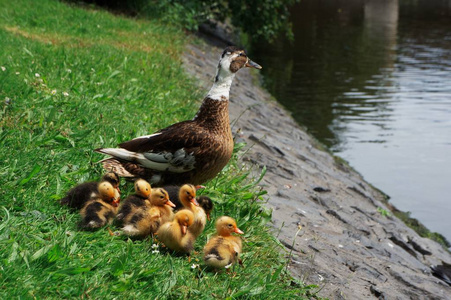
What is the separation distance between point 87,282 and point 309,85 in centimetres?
1779

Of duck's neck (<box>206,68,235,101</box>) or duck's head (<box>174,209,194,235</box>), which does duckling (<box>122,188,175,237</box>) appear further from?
duck's neck (<box>206,68,235,101</box>)

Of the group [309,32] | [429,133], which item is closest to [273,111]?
[429,133]

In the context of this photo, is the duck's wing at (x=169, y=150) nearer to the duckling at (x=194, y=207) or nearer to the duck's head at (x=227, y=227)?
the duckling at (x=194, y=207)

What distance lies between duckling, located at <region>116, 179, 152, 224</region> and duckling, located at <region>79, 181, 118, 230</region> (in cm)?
8

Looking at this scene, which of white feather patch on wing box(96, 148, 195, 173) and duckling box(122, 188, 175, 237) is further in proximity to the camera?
white feather patch on wing box(96, 148, 195, 173)

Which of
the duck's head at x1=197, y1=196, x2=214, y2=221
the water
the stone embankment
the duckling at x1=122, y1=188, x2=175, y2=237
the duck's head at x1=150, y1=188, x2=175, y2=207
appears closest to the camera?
the duckling at x1=122, y1=188, x2=175, y2=237

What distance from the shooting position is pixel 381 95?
64.7 ft

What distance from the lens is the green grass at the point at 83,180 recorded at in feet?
13.8

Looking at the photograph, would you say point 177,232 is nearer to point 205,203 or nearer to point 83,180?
point 205,203

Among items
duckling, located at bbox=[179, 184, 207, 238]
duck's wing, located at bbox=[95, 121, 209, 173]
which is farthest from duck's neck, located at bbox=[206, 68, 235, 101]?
duckling, located at bbox=[179, 184, 207, 238]

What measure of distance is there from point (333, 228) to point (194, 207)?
3.13m

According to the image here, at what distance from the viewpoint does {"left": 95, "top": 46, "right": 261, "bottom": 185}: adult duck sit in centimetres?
573

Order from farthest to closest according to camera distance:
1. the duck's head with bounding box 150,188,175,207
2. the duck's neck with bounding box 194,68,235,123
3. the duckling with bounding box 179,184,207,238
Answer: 1. the duck's neck with bounding box 194,68,235,123
2. the duck's head with bounding box 150,188,175,207
3. the duckling with bounding box 179,184,207,238

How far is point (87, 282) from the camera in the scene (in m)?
4.12
